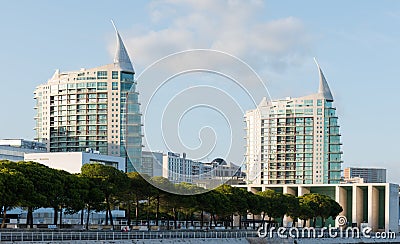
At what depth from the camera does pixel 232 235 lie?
260 ft

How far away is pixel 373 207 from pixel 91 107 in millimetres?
70067

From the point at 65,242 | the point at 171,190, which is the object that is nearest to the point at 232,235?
the point at 171,190

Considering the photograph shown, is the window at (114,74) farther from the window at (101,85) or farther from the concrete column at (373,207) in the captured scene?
the concrete column at (373,207)

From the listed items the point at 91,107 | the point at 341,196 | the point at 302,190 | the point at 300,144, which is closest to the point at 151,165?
the point at 341,196

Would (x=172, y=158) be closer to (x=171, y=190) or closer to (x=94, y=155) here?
(x=171, y=190)

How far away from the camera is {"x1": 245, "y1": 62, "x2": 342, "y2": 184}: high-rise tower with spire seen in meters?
189

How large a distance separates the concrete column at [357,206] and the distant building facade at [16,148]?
203ft

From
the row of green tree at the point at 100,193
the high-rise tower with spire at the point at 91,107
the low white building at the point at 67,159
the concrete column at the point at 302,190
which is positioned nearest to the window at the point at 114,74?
the high-rise tower with spire at the point at 91,107

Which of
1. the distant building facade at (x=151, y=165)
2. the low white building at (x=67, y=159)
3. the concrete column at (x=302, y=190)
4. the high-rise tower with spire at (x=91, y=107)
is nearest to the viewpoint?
the distant building facade at (x=151, y=165)

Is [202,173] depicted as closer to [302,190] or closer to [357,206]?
[357,206]

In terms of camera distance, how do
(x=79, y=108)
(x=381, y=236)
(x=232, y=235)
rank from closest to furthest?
(x=232, y=235), (x=381, y=236), (x=79, y=108)

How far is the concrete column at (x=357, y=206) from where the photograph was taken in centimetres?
14412

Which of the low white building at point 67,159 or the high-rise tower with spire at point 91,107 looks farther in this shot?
the high-rise tower with spire at point 91,107

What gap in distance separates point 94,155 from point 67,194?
57.5 meters
